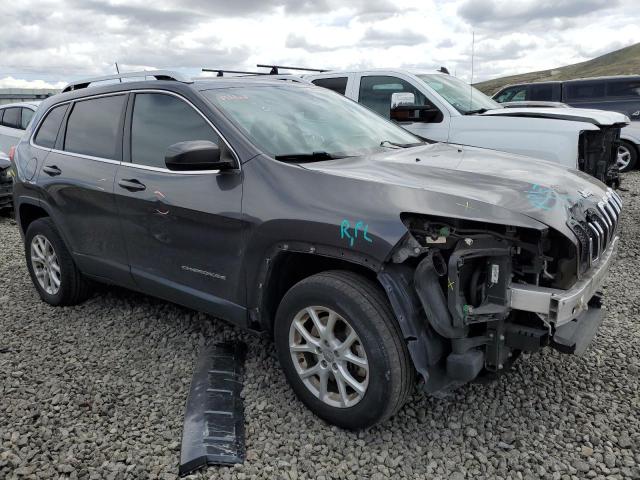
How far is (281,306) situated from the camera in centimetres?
308

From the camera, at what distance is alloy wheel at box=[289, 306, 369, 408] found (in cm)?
288

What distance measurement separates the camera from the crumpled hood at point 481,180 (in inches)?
103

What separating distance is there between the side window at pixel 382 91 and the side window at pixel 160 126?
403 cm

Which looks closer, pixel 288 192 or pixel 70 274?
pixel 288 192

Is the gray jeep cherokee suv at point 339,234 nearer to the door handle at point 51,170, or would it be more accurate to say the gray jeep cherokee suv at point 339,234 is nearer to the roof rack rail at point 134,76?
the roof rack rail at point 134,76

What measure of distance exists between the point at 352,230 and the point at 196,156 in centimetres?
98

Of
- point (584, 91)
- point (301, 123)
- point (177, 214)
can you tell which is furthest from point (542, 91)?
point (177, 214)

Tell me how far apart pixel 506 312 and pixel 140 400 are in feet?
7.09

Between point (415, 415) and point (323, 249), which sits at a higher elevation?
point (323, 249)

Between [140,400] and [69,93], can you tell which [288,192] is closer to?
[140,400]

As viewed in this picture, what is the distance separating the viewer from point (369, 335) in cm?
274

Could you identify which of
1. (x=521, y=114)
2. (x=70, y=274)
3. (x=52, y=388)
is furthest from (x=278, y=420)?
(x=521, y=114)

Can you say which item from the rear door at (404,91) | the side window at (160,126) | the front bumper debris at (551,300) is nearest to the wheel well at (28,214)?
the side window at (160,126)

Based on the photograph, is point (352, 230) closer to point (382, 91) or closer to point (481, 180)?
point (481, 180)
